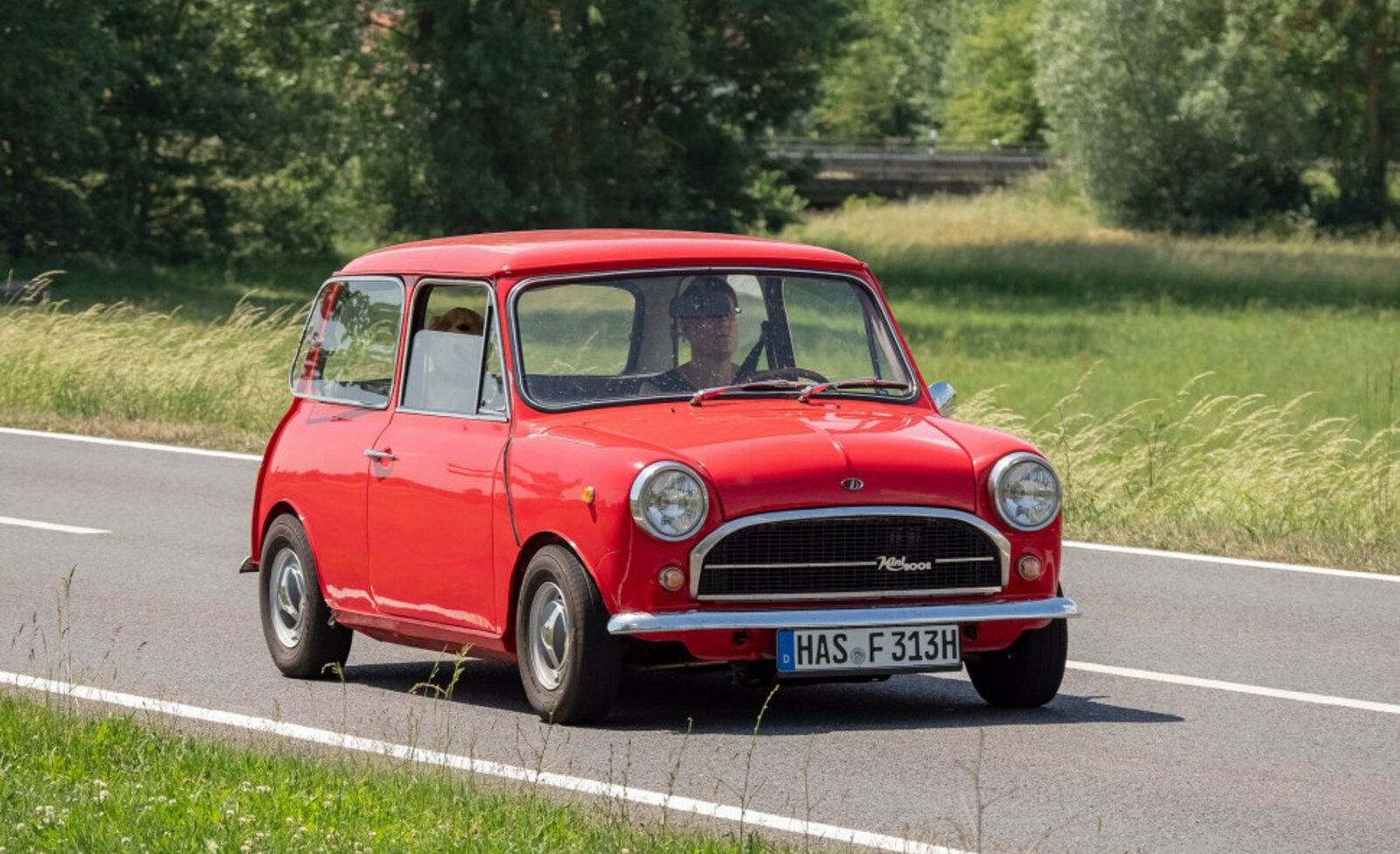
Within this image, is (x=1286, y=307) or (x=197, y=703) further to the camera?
(x=1286, y=307)

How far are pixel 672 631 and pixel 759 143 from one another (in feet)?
187

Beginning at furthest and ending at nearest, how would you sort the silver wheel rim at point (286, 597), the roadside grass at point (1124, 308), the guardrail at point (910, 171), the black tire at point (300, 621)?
the guardrail at point (910, 171), the roadside grass at point (1124, 308), the silver wheel rim at point (286, 597), the black tire at point (300, 621)

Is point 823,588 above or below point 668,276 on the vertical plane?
below

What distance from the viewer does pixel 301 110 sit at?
53.3 meters

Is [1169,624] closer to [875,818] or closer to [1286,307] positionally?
[875,818]

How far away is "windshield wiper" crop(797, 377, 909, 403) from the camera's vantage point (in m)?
9.40

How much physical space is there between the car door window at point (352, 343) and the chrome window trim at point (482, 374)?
9cm

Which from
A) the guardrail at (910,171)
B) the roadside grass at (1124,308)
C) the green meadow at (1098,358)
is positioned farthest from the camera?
the guardrail at (910,171)

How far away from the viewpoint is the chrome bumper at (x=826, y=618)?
8.24 m

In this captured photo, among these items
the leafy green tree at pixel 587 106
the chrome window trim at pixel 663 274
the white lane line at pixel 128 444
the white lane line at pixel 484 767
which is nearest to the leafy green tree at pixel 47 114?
the leafy green tree at pixel 587 106

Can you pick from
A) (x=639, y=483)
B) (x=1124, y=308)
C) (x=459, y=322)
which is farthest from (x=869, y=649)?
(x=1124, y=308)

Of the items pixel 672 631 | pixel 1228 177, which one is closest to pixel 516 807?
pixel 672 631

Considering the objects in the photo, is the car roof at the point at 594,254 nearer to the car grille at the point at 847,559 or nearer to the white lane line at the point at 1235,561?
the car grille at the point at 847,559

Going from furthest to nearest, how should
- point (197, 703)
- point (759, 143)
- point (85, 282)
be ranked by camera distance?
point (759, 143) → point (85, 282) → point (197, 703)
